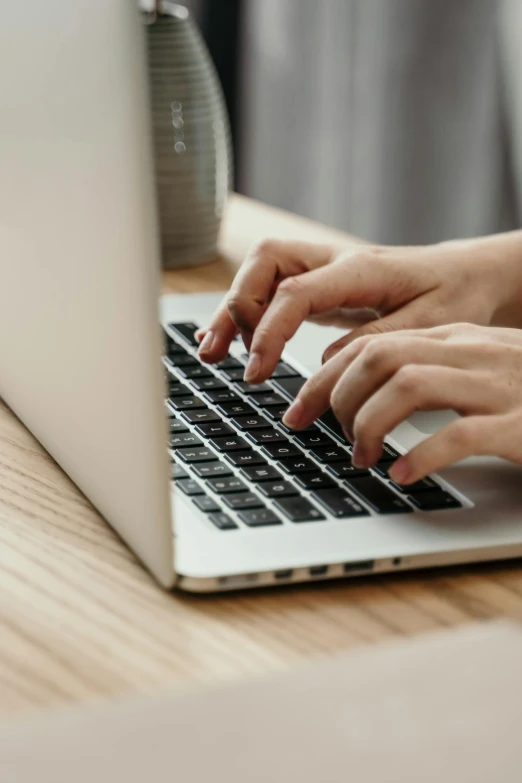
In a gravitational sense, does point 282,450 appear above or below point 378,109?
above

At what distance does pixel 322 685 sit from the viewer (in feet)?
1.36

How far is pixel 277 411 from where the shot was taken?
0.70 meters

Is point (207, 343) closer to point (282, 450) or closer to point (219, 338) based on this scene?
point (219, 338)

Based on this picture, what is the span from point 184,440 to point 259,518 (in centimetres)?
12

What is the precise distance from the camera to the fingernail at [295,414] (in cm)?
64

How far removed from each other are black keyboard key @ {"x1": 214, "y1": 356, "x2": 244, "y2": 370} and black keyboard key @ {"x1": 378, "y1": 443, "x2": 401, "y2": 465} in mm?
184

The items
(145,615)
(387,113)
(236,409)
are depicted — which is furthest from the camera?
(387,113)

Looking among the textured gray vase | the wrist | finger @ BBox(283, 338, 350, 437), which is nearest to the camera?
finger @ BBox(283, 338, 350, 437)

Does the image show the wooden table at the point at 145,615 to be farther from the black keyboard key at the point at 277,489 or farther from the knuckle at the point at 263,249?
the knuckle at the point at 263,249

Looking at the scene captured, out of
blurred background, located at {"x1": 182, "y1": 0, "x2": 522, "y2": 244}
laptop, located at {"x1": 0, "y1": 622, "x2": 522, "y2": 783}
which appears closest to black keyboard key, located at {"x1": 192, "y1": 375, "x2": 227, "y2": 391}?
laptop, located at {"x1": 0, "y1": 622, "x2": 522, "y2": 783}

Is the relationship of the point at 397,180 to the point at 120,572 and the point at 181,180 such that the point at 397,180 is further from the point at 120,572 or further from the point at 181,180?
the point at 120,572

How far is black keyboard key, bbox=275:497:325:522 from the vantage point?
537 millimetres

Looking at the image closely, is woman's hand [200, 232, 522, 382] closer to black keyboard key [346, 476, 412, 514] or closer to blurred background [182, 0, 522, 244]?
black keyboard key [346, 476, 412, 514]

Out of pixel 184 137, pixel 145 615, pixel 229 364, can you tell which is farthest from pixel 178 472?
pixel 184 137
